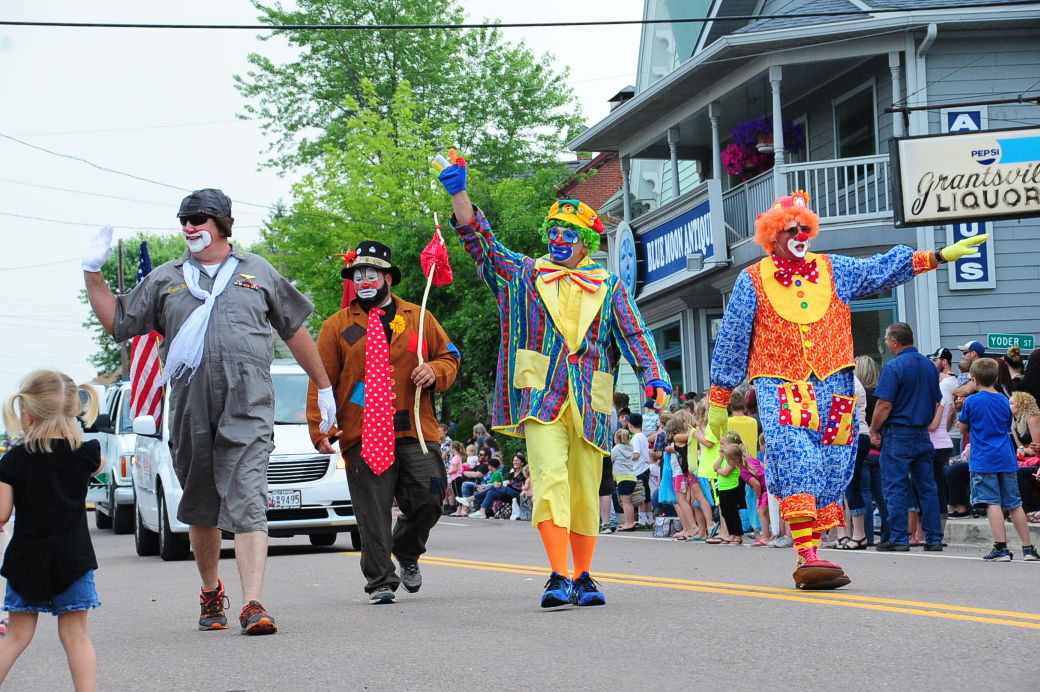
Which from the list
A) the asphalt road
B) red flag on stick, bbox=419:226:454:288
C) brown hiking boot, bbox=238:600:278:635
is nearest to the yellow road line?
the asphalt road

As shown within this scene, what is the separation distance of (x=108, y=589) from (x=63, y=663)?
444cm

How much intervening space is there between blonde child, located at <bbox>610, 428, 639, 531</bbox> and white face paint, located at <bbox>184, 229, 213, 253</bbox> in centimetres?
1134

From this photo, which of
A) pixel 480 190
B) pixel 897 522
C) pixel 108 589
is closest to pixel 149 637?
pixel 108 589

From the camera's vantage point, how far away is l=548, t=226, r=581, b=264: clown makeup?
28.1 ft

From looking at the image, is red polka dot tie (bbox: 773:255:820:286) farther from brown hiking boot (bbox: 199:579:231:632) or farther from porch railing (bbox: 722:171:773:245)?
porch railing (bbox: 722:171:773:245)

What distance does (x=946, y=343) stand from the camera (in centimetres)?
2134

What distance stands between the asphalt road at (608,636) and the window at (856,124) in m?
12.8

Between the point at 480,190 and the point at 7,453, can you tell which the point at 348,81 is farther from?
the point at 7,453

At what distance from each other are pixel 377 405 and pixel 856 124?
1604 centimetres

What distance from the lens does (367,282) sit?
30.1 feet

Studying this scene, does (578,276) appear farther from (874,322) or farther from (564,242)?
(874,322)

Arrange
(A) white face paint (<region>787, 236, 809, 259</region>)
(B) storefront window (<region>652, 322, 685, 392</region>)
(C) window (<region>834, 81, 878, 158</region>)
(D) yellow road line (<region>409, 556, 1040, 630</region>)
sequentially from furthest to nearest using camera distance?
1. (B) storefront window (<region>652, 322, 685, 392</region>)
2. (C) window (<region>834, 81, 878, 158</region>)
3. (A) white face paint (<region>787, 236, 809, 259</region>)
4. (D) yellow road line (<region>409, 556, 1040, 630</region>)

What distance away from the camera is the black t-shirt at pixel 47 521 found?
5.53 m

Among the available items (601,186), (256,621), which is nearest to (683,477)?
(256,621)
